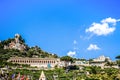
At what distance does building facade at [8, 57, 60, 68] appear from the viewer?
108750mm

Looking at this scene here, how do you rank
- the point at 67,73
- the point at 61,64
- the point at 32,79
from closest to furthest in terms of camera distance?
the point at 32,79
the point at 67,73
the point at 61,64

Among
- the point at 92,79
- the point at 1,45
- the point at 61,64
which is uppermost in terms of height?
the point at 1,45

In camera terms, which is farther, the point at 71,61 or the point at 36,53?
the point at 36,53

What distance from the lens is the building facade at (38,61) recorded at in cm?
10875

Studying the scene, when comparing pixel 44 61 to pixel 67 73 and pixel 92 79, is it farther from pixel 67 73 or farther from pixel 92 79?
pixel 92 79

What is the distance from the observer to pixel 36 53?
121688 mm

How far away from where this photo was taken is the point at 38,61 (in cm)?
11069

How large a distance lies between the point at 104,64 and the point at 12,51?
87.5ft

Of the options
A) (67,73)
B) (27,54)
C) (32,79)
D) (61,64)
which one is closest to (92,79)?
(32,79)

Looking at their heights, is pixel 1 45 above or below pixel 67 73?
above

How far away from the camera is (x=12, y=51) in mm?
119188

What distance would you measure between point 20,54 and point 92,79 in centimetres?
5381

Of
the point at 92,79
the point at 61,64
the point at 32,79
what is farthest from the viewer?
the point at 61,64

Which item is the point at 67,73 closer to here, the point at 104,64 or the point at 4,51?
the point at 104,64
